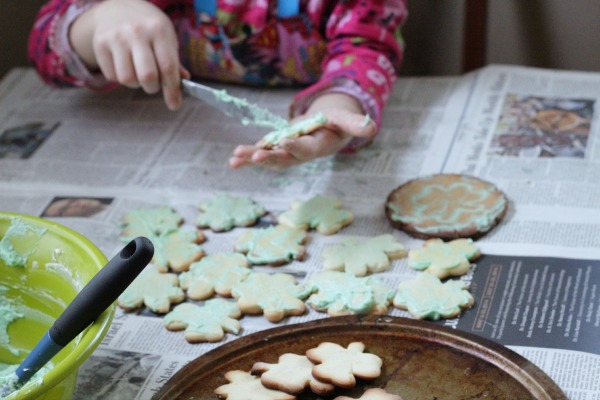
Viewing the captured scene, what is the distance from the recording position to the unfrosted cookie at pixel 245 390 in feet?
2.57

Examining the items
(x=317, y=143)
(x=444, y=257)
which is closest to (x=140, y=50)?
(x=317, y=143)

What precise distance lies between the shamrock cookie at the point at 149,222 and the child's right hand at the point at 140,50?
14cm

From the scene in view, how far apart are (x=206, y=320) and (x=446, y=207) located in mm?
333

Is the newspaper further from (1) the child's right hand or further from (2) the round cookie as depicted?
(1) the child's right hand

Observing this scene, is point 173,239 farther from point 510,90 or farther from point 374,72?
point 510,90

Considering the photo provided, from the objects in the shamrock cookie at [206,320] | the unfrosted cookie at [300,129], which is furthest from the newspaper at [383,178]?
the unfrosted cookie at [300,129]

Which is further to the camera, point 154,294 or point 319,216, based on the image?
point 319,216

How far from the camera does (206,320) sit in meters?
0.93

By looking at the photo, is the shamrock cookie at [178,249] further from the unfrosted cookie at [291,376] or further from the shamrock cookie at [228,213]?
the unfrosted cookie at [291,376]

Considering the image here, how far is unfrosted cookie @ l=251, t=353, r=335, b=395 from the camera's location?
2.58 feet

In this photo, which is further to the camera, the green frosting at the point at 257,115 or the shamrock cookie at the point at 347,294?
the green frosting at the point at 257,115

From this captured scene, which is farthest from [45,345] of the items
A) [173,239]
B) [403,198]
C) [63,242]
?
[403,198]

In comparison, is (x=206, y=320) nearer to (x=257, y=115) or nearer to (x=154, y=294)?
(x=154, y=294)

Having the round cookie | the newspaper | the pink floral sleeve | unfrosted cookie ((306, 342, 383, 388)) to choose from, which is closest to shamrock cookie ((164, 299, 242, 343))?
the newspaper
